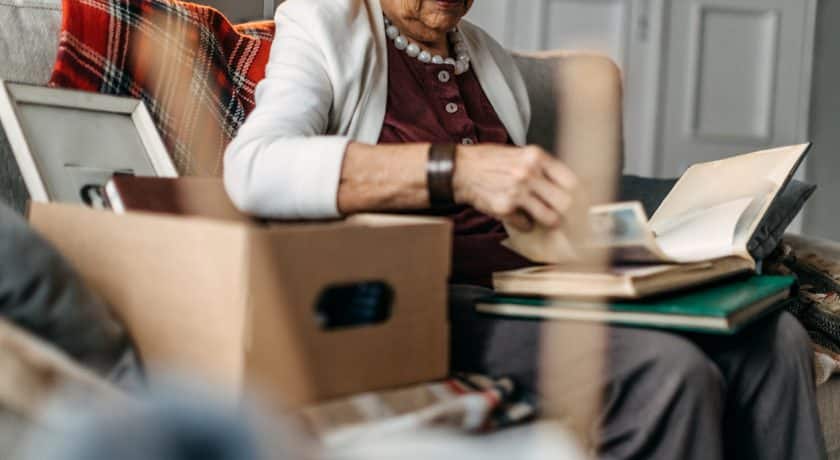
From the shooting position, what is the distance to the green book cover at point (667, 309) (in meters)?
0.86

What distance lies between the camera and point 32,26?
51.1 inches

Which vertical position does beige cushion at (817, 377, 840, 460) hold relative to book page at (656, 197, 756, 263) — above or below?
below

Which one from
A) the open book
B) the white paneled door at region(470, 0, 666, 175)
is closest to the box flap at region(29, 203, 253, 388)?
the open book

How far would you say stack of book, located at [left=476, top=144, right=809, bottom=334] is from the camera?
0.88 m

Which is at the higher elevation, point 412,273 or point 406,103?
point 406,103

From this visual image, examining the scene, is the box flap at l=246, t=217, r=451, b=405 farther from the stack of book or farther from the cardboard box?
the stack of book

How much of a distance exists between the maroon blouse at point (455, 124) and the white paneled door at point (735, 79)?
7.70 ft

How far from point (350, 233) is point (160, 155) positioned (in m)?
0.62

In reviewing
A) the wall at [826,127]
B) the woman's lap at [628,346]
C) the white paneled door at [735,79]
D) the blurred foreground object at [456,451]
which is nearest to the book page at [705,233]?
the woman's lap at [628,346]

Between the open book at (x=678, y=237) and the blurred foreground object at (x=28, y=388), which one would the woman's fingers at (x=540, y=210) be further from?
the blurred foreground object at (x=28, y=388)

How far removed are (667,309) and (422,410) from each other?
0.28 m

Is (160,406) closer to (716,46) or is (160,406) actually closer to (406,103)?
(406,103)

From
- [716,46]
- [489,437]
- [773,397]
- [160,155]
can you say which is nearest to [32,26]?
[160,155]

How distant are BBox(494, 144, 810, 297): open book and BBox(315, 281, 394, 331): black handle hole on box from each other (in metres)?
0.17
